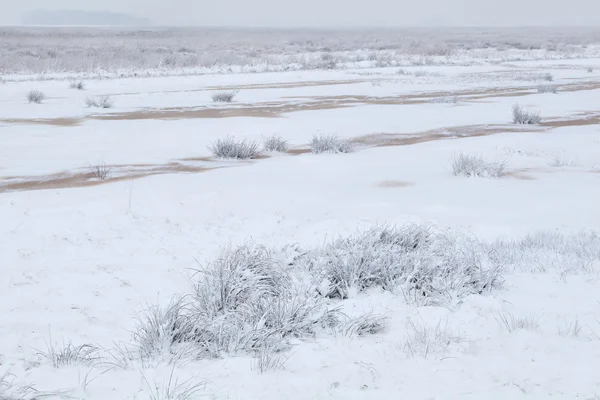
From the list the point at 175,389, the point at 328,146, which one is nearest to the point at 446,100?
the point at 328,146

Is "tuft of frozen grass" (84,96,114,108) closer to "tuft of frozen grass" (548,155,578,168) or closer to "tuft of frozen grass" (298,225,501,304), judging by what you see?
"tuft of frozen grass" (548,155,578,168)

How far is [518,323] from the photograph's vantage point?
460 cm

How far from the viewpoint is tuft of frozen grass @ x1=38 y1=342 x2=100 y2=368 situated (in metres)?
4.02

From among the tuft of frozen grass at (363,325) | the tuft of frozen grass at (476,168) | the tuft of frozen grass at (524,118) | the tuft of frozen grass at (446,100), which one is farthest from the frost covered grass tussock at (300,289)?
the tuft of frozen grass at (446,100)

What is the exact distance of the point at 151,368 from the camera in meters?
3.97

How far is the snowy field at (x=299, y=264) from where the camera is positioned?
12.9 ft

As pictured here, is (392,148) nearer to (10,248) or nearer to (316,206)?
(316,206)

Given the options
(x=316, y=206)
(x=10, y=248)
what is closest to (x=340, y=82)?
(x=316, y=206)

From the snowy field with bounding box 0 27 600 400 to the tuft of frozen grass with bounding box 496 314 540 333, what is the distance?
0.6 inches

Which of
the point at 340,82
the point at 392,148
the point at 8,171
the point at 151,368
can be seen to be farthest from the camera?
the point at 340,82

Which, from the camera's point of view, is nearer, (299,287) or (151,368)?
(151,368)

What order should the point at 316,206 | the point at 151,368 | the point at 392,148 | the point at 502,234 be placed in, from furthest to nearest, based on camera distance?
the point at 392,148 → the point at 316,206 → the point at 502,234 → the point at 151,368

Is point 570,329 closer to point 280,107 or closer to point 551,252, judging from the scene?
point 551,252

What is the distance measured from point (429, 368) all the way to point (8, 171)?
832cm
